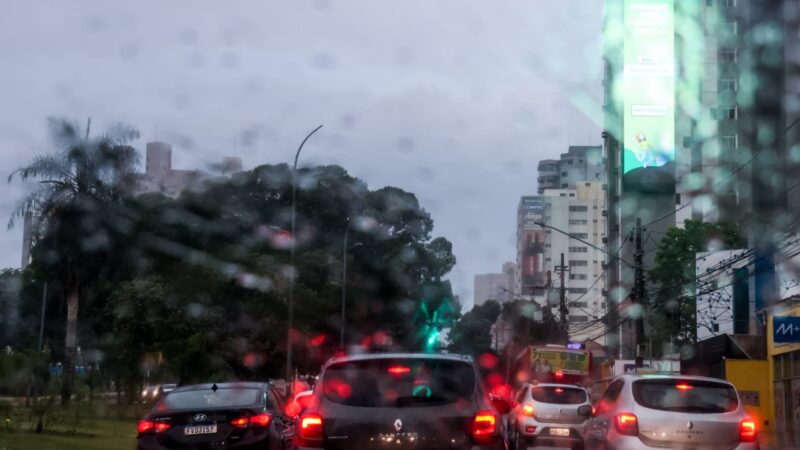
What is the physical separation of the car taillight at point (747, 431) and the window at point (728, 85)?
72.9 m

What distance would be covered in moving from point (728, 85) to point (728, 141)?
→ 466 centimetres

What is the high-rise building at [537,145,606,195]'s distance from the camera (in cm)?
16338

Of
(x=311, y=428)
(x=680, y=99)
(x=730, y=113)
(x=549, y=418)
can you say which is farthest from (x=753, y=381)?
(x=730, y=113)

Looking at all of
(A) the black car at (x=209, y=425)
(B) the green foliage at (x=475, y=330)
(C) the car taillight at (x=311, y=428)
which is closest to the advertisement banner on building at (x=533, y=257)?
(B) the green foliage at (x=475, y=330)

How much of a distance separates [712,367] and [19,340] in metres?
40.7

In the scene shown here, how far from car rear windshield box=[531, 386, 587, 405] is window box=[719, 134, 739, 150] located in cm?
6086

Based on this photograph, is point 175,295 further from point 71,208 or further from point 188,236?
point 188,236

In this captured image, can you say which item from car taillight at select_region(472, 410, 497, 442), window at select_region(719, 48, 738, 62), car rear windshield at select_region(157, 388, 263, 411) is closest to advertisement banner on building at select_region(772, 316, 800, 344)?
car rear windshield at select_region(157, 388, 263, 411)

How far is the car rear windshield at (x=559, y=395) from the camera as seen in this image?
21.3 m

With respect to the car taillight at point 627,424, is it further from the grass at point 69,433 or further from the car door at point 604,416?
the grass at point 69,433

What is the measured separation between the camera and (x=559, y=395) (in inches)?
843

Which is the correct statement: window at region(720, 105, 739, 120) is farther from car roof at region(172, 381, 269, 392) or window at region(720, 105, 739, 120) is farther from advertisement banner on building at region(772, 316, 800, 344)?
car roof at region(172, 381, 269, 392)

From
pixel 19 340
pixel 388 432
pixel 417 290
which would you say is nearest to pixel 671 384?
pixel 388 432

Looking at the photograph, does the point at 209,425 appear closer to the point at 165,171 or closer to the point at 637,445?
the point at 637,445
